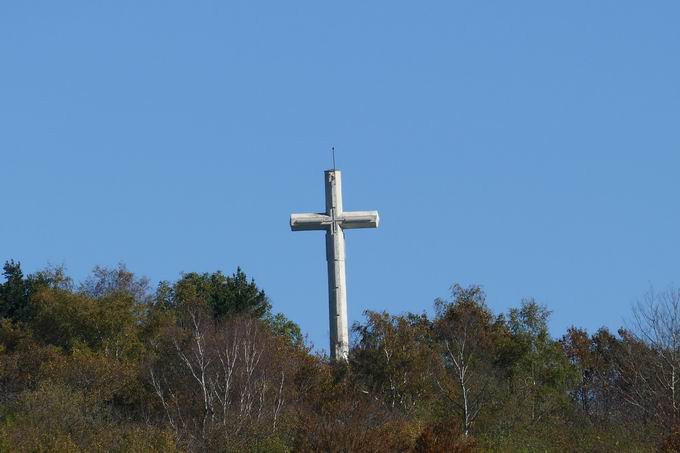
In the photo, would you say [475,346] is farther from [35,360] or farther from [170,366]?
[35,360]

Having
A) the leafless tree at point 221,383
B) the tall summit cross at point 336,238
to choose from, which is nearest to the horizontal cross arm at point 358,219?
the tall summit cross at point 336,238

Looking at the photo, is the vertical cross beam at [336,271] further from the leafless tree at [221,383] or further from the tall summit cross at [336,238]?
the leafless tree at [221,383]

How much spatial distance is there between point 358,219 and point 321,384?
230 inches

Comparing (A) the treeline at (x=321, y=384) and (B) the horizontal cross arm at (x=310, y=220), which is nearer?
(A) the treeline at (x=321, y=384)

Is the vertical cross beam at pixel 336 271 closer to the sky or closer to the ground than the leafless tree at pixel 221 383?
closer to the sky

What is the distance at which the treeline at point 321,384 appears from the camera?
3709 centimetres

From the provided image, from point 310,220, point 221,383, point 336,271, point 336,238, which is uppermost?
point 310,220

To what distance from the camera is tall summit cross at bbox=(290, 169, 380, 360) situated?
50.7 meters

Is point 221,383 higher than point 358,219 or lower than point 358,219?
lower

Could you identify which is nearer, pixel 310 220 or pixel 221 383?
pixel 221 383

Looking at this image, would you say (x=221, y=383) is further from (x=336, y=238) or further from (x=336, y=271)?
(x=336, y=238)

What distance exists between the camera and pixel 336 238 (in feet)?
166

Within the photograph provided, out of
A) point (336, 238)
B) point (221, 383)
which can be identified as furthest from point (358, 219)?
point (221, 383)

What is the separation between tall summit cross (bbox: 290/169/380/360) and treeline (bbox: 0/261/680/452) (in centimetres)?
86
